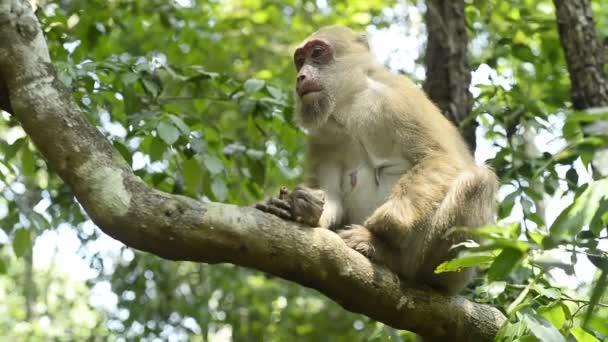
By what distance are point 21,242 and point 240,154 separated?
2.13 m

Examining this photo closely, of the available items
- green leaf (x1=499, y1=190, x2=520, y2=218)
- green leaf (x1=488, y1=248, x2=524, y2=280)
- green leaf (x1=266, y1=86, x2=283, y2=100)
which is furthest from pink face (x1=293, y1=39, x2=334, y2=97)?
green leaf (x1=488, y1=248, x2=524, y2=280)

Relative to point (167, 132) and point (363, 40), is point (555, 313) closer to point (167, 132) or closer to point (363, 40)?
point (167, 132)

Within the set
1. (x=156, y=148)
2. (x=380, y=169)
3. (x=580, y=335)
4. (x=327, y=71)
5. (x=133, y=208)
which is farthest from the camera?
(x=327, y=71)

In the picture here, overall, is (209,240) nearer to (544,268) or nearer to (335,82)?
(544,268)

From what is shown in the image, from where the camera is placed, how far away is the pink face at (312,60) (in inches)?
278

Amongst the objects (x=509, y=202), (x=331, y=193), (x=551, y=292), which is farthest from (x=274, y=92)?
(x=551, y=292)

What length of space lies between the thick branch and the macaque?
1.52 feet

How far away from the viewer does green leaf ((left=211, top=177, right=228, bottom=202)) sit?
628 cm

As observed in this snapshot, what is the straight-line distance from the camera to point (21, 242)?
6.23 metres

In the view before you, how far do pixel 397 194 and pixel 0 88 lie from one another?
2.86m

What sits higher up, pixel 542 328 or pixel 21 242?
pixel 542 328

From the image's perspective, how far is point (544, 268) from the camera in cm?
368

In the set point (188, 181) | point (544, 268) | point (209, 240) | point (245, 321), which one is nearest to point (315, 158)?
point (188, 181)

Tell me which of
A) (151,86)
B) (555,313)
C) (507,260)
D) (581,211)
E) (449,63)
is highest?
(581,211)
